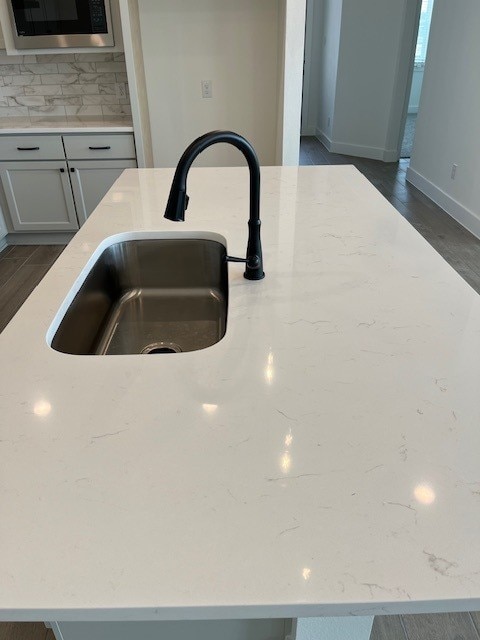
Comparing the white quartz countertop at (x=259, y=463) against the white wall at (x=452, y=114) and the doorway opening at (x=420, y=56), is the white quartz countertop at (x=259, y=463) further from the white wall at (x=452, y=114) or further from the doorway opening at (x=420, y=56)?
the doorway opening at (x=420, y=56)

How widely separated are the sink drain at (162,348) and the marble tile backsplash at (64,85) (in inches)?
119

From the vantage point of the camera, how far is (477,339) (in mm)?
934

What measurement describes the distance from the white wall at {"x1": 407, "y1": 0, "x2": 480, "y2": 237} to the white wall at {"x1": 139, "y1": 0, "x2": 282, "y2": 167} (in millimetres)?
1692

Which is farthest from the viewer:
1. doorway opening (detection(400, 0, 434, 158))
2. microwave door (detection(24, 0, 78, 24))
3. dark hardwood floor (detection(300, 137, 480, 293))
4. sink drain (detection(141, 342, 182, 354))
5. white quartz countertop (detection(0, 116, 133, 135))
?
doorway opening (detection(400, 0, 434, 158))

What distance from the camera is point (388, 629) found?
1.36 meters

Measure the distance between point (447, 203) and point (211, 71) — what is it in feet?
7.95

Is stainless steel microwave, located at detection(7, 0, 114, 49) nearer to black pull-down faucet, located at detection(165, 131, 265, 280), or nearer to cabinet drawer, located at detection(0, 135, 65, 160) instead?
cabinet drawer, located at detection(0, 135, 65, 160)

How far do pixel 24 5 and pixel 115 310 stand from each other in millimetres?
2768

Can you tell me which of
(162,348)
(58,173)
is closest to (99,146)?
(58,173)

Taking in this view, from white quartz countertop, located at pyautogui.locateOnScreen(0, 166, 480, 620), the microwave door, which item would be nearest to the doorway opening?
the microwave door

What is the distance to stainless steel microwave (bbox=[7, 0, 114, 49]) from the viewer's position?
314cm

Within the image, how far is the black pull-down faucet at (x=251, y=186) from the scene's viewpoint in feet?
3.03

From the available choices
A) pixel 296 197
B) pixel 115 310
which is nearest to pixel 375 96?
pixel 296 197

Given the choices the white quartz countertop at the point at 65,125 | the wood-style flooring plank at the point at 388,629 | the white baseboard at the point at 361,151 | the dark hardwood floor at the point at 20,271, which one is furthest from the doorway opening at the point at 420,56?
the wood-style flooring plank at the point at 388,629
